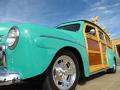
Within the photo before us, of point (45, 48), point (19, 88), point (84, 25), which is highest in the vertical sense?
point (84, 25)

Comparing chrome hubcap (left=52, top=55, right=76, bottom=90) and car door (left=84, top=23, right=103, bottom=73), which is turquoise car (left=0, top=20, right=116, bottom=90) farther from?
car door (left=84, top=23, right=103, bottom=73)

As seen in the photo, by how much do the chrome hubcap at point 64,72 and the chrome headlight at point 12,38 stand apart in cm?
81

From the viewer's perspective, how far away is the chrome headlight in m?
3.46

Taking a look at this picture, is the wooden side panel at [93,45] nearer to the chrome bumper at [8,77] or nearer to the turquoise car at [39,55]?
the turquoise car at [39,55]

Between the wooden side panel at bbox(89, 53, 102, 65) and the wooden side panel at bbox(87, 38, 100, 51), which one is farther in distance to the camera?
the wooden side panel at bbox(87, 38, 100, 51)

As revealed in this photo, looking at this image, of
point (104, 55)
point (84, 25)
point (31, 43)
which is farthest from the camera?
point (104, 55)

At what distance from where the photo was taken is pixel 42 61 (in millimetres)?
3410

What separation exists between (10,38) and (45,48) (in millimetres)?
591

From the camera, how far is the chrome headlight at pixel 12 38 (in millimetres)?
3465

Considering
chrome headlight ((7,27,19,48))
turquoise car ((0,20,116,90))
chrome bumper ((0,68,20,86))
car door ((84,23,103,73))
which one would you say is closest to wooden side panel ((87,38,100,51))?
car door ((84,23,103,73))

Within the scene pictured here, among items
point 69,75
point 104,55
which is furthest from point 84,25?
point 69,75

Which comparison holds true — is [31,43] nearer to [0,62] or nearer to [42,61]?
[42,61]

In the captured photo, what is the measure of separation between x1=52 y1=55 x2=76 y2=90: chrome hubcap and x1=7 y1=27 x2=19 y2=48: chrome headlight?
0.81 m

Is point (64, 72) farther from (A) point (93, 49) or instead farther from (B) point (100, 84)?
(A) point (93, 49)
